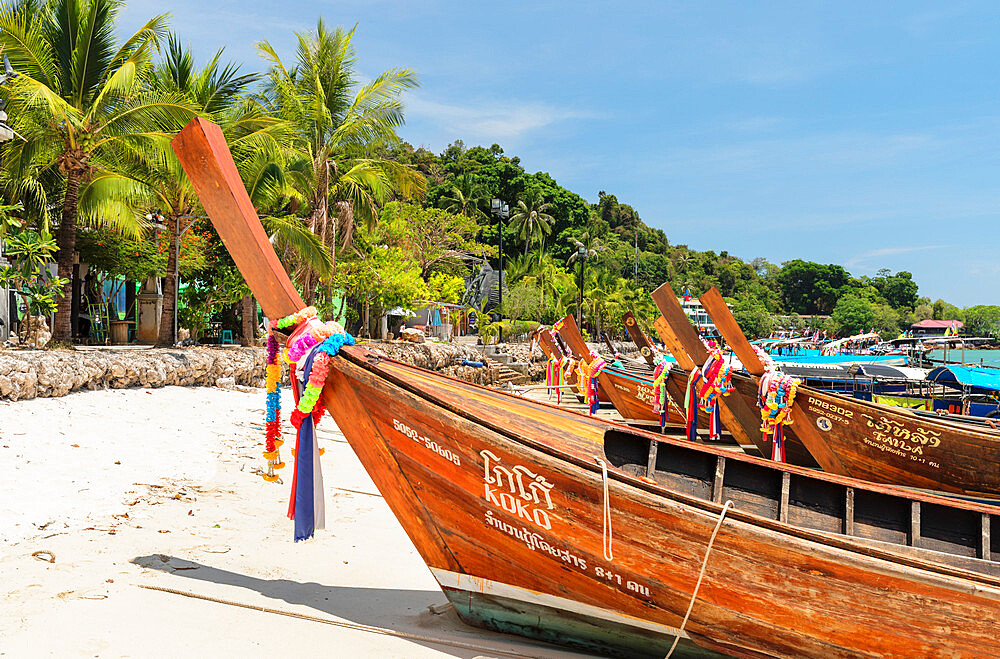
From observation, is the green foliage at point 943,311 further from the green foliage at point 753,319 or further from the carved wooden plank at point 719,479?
the carved wooden plank at point 719,479

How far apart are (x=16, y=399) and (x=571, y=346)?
42.5 ft

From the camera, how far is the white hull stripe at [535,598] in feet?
11.6

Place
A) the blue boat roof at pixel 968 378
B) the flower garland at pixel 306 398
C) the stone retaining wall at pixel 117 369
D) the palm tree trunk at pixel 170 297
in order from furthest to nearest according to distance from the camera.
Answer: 1. the blue boat roof at pixel 968 378
2. the palm tree trunk at pixel 170 297
3. the stone retaining wall at pixel 117 369
4. the flower garland at pixel 306 398

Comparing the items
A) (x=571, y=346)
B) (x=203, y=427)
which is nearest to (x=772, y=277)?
(x=571, y=346)

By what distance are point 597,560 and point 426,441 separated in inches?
45.6

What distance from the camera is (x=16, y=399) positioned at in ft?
27.7

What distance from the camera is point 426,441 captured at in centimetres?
381

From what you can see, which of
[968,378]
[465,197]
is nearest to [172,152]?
[968,378]

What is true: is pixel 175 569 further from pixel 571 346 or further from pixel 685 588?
pixel 571 346

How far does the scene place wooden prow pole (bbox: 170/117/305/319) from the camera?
418 cm

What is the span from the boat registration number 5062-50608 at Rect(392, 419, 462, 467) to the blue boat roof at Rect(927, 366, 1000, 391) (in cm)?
1855

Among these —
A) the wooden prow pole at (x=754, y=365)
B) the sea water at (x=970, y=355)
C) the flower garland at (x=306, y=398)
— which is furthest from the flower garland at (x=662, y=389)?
the sea water at (x=970, y=355)

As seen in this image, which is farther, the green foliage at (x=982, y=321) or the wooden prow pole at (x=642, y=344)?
the green foliage at (x=982, y=321)

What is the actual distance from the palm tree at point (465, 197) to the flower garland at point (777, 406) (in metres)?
42.5
